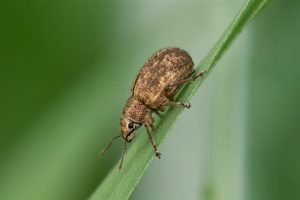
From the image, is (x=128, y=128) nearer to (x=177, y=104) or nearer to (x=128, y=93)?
(x=128, y=93)

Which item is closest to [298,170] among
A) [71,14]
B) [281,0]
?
[281,0]

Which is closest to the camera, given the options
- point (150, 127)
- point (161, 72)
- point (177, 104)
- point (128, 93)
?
point (177, 104)

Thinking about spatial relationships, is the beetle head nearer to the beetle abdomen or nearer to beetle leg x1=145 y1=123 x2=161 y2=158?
the beetle abdomen

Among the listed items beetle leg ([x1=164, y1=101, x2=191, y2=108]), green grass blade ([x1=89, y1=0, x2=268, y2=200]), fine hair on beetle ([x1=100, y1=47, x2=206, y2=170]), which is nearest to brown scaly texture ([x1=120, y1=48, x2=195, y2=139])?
fine hair on beetle ([x1=100, y1=47, x2=206, y2=170])

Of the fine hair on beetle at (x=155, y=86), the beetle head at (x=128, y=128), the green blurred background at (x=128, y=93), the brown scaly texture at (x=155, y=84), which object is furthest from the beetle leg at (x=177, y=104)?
the beetle head at (x=128, y=128)

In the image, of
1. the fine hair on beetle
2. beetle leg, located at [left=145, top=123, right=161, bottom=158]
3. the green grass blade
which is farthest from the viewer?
the fine hair on beetle

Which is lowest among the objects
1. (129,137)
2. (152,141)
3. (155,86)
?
(129,137)

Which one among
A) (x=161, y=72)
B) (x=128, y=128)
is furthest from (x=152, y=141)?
(x=128, y=128)
